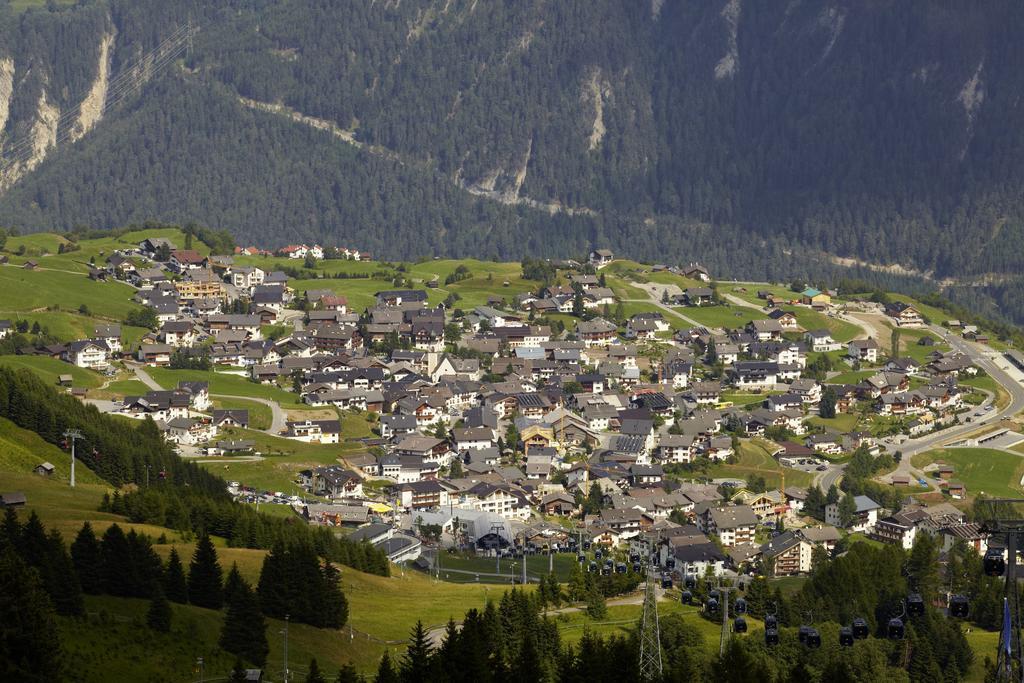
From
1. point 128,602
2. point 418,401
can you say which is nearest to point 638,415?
point 418,401

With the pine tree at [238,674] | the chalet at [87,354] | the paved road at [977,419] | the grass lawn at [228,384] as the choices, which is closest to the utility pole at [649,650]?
the pine tree at [238,674]

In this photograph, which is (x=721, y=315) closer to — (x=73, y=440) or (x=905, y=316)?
(x=905, y=316)

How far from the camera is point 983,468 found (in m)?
133

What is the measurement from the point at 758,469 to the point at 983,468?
60.9 ft

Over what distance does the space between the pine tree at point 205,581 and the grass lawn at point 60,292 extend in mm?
82841

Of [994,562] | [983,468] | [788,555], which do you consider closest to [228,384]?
[788,555]

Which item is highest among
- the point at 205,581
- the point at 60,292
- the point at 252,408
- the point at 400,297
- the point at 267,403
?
the point at 400,297

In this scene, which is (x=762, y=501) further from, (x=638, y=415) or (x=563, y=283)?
(x=563, y=283)

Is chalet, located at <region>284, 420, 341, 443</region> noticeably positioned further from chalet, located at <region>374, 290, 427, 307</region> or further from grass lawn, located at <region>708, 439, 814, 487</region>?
chalet, located at <region>374, 290, 427, 307</region>

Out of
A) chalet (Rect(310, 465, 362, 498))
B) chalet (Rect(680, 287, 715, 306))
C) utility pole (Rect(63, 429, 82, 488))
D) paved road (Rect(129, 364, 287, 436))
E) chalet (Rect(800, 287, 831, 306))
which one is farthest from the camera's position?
chalet (Rect(800, 287, 831, 306))

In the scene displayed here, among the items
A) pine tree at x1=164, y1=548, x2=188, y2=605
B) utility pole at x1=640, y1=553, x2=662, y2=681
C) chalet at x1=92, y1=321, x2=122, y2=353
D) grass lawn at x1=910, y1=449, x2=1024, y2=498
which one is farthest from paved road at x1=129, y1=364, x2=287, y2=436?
utility pole at x1=640, y1=553, x2=662, y2=681

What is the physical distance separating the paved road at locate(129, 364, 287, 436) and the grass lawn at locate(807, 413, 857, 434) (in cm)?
4397

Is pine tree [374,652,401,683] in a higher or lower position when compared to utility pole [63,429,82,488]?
lower

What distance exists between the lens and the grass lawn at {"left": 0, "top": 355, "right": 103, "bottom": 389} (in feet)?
437
